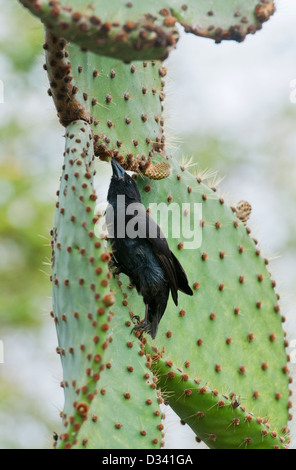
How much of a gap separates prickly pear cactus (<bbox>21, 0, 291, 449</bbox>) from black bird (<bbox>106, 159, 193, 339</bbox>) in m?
0.06

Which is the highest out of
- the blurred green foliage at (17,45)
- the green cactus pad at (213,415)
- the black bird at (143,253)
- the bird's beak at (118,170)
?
the blurred green foliage at (17,45)

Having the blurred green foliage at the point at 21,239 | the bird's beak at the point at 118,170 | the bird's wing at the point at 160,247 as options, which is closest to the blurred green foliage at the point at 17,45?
the blurred green foliage at the point at 21,239

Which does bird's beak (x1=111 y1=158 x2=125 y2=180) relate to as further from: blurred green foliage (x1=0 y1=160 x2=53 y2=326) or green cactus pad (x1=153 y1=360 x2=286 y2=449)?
blurred green foliage (x1=0 y1=160 x2=53 y2=326)

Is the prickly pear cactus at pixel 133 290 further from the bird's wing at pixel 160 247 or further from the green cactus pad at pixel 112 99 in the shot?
the bird's wing at pixel 160 247

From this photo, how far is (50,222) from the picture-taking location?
618 centimetres

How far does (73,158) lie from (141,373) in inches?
22.8

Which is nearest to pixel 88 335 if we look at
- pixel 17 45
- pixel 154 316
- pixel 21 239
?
pixel 154 316

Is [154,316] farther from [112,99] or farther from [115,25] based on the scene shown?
[115,25]

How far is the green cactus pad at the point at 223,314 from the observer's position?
2520 mm

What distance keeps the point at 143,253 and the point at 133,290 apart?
120mm

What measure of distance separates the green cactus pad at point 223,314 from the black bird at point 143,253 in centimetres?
6

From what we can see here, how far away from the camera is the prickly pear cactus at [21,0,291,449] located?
1.73 metres

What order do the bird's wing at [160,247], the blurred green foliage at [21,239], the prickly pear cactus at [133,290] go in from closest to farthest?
the prickly pear cactus at [133,290] < the bird's wing at [160,247] < the blurred green foliage at [21,239]
